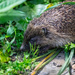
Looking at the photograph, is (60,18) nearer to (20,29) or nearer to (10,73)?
(20,29)

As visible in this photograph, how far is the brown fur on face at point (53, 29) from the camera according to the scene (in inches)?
127

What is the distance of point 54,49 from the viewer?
10.8ft

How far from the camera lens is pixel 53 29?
10.9 ft

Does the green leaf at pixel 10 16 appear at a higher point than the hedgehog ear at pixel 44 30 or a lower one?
higher

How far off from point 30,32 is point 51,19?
0.58 meters

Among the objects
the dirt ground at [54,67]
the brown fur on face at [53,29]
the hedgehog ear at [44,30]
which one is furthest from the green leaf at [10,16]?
the hedgehog ear at [44,30]

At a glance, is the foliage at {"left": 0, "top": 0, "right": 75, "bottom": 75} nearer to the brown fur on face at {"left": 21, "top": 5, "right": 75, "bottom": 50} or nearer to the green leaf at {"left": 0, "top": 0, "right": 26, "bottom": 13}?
the green leaf at {"left": 0, "top": 0, "right": 26, "bottom": 13}

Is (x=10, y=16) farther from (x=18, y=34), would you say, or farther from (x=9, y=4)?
(x=18, y=34)

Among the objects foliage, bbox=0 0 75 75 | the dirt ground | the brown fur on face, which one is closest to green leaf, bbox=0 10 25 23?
foliage, bbox=0 0 75 75

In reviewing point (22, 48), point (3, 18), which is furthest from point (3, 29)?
point (3, 18)

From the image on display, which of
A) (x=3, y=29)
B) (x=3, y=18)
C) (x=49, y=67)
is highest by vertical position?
(x=3, y=18)

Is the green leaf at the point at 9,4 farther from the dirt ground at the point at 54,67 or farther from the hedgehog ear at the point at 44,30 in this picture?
the hedgehog ear at the point at 44,30

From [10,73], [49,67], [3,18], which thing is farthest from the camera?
[49,67]

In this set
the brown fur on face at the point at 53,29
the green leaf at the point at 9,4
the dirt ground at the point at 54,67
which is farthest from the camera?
the brown fur on face at the point at 53,29
